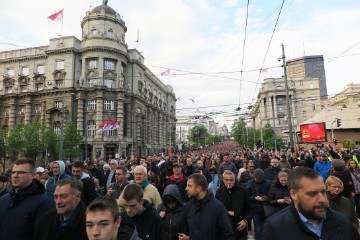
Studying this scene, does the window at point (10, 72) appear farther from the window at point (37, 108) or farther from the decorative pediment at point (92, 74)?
the decorative pediment at point (92, 74)

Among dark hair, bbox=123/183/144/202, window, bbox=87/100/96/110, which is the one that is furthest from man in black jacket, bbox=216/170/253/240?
window, bbox=87/100/96/110

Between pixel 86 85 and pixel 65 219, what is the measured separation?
45221 mm

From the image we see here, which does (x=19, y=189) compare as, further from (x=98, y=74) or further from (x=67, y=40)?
(x=67, y=40)

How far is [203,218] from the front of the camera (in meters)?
3.53

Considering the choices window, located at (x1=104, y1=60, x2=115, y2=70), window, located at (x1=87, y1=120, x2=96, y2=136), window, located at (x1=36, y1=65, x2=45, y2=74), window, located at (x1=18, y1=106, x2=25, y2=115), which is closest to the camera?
window, located at (x1=87, y1=120, x2=96, y2=136)

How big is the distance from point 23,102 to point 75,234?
5350cm

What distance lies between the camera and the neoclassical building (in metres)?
43.3

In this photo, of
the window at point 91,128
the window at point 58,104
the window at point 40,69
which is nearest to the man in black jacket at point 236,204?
the window at point 91,128

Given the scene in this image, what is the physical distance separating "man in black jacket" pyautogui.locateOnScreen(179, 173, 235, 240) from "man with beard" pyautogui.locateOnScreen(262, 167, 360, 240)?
1.20 m

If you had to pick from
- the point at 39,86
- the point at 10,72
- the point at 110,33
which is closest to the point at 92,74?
the point at 110,33

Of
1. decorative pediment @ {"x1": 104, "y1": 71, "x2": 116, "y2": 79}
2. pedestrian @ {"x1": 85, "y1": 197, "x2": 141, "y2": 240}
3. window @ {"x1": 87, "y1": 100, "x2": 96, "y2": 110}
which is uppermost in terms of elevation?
decorative pediment @ {"x1": 104, "y1": 71, "x2": 116, "y2": 79}

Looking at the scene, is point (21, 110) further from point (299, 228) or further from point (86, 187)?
point (299, 228)

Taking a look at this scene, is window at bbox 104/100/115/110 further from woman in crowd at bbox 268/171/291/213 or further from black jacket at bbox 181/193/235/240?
black jacket at bbox 181/193/235/240

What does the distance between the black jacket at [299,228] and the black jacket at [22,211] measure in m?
2.80
